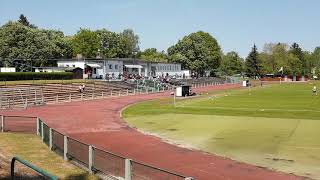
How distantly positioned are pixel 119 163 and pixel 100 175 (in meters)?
1.83

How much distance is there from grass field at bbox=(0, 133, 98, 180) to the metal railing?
1.02ft

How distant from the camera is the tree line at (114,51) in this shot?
10569 centimetres

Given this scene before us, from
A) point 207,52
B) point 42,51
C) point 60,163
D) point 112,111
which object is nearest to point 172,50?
point 207,52

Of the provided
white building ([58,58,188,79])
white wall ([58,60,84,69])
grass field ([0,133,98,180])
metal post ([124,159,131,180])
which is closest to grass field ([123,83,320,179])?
grass field ([0,133,98,180])

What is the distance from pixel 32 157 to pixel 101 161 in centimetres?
541

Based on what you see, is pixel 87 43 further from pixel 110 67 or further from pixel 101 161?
pixel 101 161

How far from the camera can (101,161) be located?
1539cm

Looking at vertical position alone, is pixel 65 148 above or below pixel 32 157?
above

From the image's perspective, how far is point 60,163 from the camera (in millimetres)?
18141

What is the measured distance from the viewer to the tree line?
347ft

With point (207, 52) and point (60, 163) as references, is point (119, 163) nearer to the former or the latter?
point (60, 163)

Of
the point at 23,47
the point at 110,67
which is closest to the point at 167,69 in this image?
the point at 110,67

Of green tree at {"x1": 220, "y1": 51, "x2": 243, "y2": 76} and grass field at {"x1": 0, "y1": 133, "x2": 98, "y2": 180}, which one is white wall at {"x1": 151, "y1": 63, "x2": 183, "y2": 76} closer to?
green tree at {"x1": 220, "y1": 51, "x2": 243, "y2": 76}

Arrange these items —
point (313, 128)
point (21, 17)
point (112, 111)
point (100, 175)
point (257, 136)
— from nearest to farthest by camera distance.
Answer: point (100, 175), point (257, 136), point (313, 128), point (112, 111), point (21, 17)
